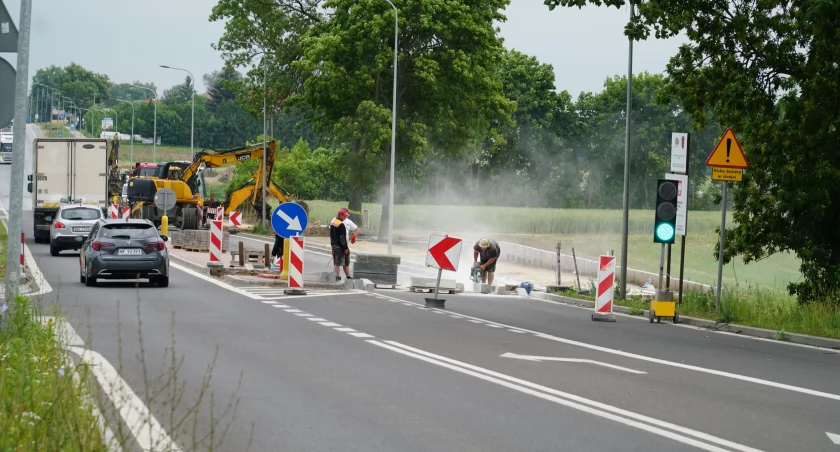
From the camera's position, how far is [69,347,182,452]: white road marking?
7.83 metres

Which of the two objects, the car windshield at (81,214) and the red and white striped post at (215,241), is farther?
the car windshield at (81,214)

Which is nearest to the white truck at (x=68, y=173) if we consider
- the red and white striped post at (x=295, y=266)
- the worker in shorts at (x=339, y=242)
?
the worker in shorts at (x=339, y=242)

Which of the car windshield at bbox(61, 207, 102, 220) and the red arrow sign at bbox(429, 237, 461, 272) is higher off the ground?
the car windshield at bbox(61, 207, 102, 220)

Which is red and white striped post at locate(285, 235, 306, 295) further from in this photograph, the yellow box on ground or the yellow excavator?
the yellow excavator

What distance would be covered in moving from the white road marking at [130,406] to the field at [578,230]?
3978 centimetres

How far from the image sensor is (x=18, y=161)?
45.3 ft

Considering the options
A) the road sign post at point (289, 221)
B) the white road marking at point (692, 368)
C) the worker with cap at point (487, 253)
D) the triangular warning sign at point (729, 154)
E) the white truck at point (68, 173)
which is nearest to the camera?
the white road marking at point (692, 368)

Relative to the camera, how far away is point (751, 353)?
1750 cm

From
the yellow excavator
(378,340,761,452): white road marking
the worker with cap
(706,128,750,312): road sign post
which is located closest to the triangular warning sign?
(706,128,750,312): road sign post

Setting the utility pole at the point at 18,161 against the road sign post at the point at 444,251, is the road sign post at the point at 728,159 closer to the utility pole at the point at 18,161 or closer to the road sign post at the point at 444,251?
the road sign post at the point at 444,251

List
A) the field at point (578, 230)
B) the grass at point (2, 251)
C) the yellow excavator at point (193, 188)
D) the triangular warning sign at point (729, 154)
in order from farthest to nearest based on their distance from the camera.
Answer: the yellow excavator at point (193, 188) < the field at point (578, 230) < the grass at point (2, 251) < the triangular warning sign at point (729, 154)

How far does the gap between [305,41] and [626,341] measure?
42.3 metres

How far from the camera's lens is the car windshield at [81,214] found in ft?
133

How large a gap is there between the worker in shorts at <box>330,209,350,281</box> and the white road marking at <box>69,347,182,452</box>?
1594 centimetres
